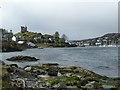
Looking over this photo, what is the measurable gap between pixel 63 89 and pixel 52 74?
10.0 metres

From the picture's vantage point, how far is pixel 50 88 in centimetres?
1808

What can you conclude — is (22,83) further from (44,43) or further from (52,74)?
(44,43)

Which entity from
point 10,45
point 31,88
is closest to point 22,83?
point 31,88

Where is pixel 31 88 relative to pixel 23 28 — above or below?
below

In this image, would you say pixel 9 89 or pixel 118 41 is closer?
pixel 9 89

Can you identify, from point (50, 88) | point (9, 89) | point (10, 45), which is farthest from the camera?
point (10, 45)

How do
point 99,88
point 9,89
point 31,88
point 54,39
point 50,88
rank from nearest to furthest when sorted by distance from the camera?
point 9,89 < point 31,88 < point 50,88 < point 99,88 < point 54,39

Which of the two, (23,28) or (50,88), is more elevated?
(23,28)

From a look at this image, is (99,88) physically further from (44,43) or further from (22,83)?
(44,43)

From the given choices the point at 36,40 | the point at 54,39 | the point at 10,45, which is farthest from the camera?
the point at 54,39

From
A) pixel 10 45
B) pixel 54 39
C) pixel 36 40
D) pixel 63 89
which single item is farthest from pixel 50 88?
pixel 54 39

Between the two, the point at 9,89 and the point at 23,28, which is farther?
the point at 23,28

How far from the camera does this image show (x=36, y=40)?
167750mm

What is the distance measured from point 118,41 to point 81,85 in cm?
17672
